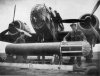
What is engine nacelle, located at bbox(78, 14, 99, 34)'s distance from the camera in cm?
957

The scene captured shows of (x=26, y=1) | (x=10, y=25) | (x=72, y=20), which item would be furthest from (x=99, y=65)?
(x=10, y=25)

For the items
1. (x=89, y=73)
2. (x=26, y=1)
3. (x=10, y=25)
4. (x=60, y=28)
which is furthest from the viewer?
(x=60, y=28)

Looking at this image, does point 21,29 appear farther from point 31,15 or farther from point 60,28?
point 60,28

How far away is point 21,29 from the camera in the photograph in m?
10.9

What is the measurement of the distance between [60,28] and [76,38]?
366cm

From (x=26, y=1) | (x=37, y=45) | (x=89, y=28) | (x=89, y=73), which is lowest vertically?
(x=89, y=73)

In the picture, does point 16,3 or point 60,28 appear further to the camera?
point 60,28

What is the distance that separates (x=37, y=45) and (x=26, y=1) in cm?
185

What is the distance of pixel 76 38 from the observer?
776 centimetres

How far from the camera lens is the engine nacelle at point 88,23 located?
377 inches

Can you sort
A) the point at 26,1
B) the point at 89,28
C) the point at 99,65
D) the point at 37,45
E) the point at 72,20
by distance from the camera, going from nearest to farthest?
the point at 99,65 → the point at 26,1 → the point at 37,45 → the point at 72,20 → the point at 89,28

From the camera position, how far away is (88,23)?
31.7 feet

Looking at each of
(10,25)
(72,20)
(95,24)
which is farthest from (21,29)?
(95,24)

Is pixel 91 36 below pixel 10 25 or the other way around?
below
